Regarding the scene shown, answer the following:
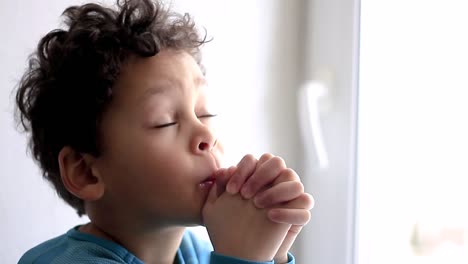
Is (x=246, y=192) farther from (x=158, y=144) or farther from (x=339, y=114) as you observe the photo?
(x=339, y=114)

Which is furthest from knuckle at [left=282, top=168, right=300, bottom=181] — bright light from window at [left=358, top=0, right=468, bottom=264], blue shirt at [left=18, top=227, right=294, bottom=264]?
bright light from window at [left=358, top=0, right=468, bottom=264]

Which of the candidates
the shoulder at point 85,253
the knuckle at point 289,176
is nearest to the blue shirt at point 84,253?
the shoulder at point 85,253

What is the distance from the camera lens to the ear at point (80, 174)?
29.5 inches

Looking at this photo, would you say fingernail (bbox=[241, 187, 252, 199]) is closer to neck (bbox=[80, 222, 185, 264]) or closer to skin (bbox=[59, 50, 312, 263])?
skin (bbox=[59, 50, 312, 263])

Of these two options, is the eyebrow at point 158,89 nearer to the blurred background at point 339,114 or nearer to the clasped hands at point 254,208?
the clasped hands at point 254,208

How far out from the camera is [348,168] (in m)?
1.21

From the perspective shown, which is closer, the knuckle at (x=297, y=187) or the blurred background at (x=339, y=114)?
the knuckle at (x=297, y=187)

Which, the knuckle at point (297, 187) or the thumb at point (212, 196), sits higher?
the knuckle at point (297, 187)

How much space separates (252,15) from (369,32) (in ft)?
0.80

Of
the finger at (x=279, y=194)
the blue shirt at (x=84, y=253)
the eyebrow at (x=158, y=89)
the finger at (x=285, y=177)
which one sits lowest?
the blue shirt at (x=84, y=253)

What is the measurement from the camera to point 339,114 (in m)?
1.22

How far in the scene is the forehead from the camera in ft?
2.34

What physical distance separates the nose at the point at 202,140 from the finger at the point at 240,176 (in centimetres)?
4

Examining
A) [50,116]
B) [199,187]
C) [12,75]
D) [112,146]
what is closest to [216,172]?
[199,187]
